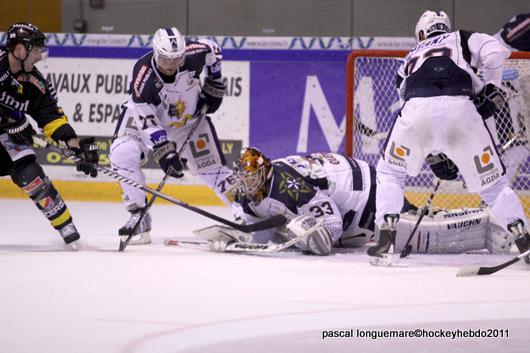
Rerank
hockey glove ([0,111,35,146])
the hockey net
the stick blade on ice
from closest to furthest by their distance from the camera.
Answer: the stick blade on ice → hockey glove ([0,111,35,146]) → the hockey net

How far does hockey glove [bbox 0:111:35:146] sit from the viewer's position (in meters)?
6.08

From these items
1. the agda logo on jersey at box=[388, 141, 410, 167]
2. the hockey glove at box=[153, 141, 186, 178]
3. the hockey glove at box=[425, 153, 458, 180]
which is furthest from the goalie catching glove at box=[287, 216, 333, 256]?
the hockey glove at box=[153, 141, 186, 178]

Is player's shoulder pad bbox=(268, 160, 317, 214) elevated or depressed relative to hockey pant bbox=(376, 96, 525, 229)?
depressed

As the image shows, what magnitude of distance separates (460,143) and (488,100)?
261 millimetres

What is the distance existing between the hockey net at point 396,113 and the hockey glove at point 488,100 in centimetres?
134

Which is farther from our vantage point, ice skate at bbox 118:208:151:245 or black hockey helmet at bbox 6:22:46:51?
ice skate at bbox 118:208:151:245

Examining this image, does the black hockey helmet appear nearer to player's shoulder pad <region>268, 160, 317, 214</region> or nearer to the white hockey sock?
player's shoulder pad <region>268, 160, 317, 214</region>

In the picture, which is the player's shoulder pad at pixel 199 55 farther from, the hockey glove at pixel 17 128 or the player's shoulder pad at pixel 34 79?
the hockey glove at pixel 17 128

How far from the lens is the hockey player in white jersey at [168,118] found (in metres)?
6.37

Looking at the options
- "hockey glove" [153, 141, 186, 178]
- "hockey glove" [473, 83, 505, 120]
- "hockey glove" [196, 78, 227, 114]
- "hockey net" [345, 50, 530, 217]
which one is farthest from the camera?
"hockey net" [345, 50, 530, 217]

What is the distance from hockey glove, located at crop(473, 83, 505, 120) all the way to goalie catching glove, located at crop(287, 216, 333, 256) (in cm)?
96

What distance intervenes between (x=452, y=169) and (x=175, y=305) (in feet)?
7.02

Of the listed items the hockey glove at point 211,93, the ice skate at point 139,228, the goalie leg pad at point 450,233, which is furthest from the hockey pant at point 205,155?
the goalie leg pad at point 450,233

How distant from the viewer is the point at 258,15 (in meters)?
9.16
